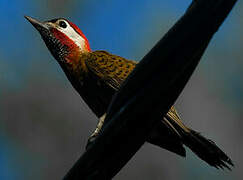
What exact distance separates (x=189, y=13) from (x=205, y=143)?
2.49 meters

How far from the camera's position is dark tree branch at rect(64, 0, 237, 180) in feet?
7.78

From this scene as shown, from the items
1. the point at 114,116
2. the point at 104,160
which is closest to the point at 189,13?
the point at 114,116

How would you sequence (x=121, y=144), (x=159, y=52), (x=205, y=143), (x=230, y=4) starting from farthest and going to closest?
(x=205, y=143)
(x=121, y=144)
(x=159, y=52)
(x=230, y=4)

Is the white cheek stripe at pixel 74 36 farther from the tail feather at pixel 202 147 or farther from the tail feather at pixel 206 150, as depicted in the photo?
the tail feather at pixel 206 150

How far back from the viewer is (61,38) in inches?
284

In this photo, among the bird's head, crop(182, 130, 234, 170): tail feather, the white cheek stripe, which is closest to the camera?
crop(182, 130, 234, 170): tail feather

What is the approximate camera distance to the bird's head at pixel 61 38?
702 centimetres

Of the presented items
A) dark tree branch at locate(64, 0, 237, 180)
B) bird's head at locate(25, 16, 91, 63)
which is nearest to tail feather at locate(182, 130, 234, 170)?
dark tree branch at locate(64, 0, 237, 180)

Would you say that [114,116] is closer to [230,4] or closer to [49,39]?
[230,4]

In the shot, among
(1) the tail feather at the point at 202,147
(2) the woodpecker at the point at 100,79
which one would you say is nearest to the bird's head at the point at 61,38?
(2) the woodpecker at the point at 100,79

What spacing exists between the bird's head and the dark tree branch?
4.32 meters

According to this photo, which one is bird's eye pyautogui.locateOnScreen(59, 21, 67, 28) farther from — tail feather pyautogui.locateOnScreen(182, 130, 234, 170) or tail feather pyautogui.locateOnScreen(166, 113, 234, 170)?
tail feather pyautogui.locateOnScreen(182, 130, 234, 170)

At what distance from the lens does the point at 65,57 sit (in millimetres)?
6867

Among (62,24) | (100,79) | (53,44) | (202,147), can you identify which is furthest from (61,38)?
(202,147)
